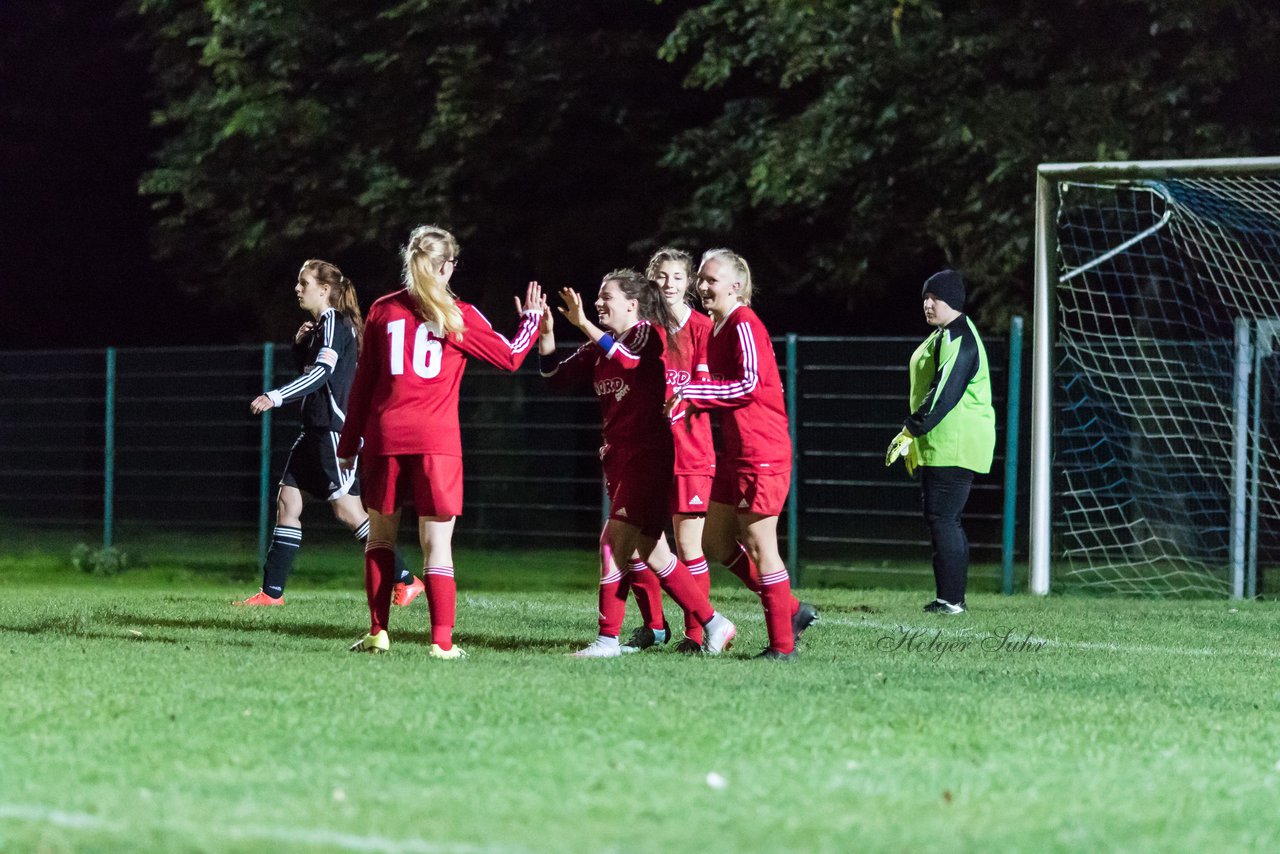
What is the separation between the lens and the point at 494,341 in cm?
762

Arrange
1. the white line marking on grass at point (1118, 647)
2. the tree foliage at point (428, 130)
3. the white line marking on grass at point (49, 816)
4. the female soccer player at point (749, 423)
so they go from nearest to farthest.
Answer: the white line marking on grass at point (49, 816)
the female soccer player at point (749, 423)
the white line marking on grass at point (1118, 647)
the tree foliage at point (428, 130)

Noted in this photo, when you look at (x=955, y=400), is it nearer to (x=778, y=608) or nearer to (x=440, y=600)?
(x=778, y=608)

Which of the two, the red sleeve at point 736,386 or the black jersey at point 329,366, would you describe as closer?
the red sleeve at point 736,386

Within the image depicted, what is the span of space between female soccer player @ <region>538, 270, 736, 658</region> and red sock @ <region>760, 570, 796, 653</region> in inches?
17.1

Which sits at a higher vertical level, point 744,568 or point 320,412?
point 320,412

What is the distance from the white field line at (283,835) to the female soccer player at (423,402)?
3187 millimetres

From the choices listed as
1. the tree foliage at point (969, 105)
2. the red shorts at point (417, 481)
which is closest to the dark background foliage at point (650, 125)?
the tree foliage at point (969, 105)

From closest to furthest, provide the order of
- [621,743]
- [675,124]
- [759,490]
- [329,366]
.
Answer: [621,743]
[759,490]
[329,366]
[675,124]

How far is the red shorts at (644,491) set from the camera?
7.56 m

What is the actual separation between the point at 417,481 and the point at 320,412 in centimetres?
274

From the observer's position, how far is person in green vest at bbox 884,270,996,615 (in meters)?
10.2

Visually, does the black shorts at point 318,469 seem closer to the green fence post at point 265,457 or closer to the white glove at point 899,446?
the white glove at point 899,446

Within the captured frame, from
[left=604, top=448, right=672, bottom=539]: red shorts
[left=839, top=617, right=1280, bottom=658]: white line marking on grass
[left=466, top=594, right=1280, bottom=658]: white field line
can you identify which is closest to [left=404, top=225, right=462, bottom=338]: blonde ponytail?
[left=604, top=448, right=672, bottom=539]: red shorts
